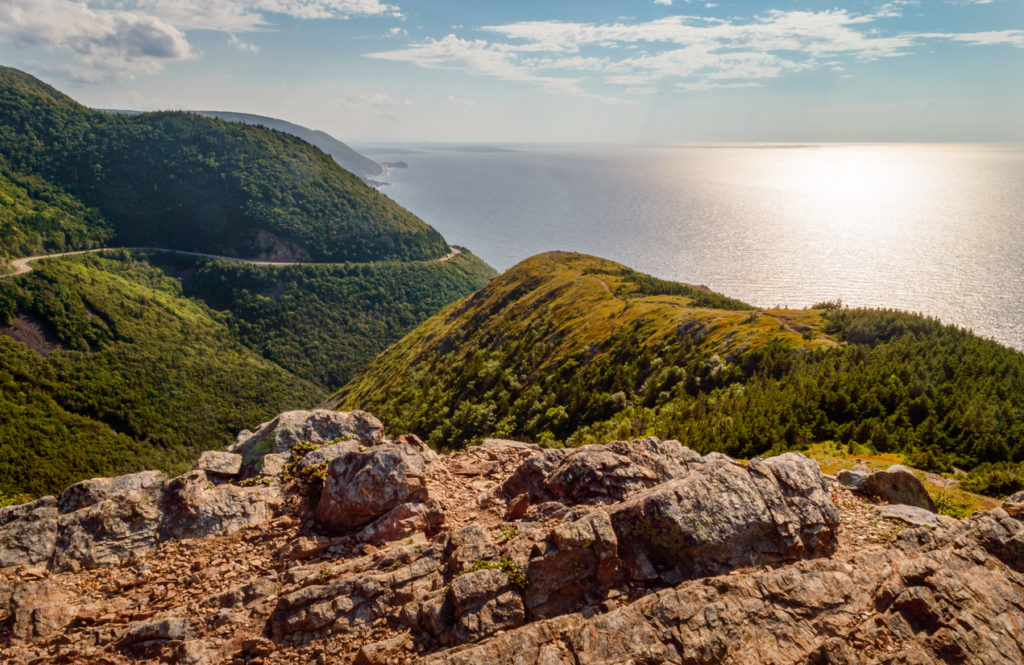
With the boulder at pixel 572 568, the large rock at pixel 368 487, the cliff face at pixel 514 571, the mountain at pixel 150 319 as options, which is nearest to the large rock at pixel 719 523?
the cliff face at pixel 514 571

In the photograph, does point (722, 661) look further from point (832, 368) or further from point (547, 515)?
point (832, 368)

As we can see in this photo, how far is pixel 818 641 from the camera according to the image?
10727mm

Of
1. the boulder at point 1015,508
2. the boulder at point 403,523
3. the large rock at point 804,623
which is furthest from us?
the boulder at point 403,523

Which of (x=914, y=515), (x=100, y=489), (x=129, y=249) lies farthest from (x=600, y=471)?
(x=129, y=249)

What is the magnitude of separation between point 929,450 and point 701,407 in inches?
499

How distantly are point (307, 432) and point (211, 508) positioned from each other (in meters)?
5.75

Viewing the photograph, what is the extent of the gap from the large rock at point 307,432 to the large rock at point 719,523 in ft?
40.9

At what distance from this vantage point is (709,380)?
39844 mm

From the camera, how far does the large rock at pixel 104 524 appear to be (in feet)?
48.0

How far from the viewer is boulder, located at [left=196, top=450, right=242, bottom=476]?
60.8 feet

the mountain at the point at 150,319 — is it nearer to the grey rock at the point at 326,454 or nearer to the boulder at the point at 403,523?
the grey rock at the point at 326,454

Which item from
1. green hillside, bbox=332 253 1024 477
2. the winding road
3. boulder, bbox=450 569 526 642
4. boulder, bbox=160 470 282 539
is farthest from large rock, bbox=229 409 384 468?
the winding road

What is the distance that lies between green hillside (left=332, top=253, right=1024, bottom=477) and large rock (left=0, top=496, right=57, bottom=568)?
84.1ft

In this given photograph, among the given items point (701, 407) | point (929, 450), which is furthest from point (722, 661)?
point (701, 407)
